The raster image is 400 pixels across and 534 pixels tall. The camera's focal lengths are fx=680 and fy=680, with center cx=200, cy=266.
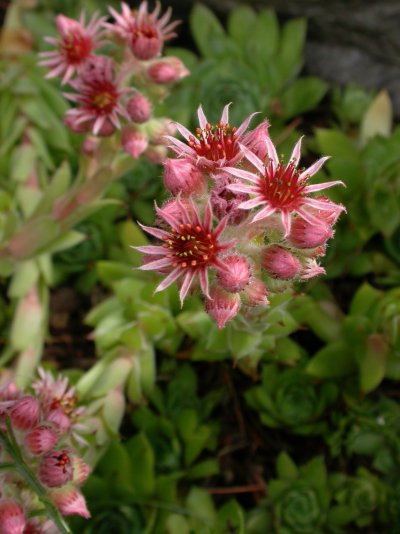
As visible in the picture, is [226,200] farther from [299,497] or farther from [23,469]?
[299,497]

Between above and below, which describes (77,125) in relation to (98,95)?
below

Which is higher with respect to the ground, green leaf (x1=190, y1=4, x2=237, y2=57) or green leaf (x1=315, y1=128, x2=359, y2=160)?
green leaf (x1=190, y1=4, x2=237, y2=57)

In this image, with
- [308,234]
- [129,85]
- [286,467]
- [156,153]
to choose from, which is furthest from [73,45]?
[286,467]

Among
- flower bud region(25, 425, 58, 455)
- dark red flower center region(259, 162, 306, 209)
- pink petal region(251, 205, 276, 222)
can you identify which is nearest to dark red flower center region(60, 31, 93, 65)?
dark red flower center region(259, 162, 306, 209)

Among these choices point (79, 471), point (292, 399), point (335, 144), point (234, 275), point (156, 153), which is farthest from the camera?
point (335, 144)

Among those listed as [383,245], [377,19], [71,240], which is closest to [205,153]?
[71,240]

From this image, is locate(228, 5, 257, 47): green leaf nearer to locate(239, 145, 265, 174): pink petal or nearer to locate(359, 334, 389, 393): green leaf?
locate(359, 334, 389, 393): green leaf

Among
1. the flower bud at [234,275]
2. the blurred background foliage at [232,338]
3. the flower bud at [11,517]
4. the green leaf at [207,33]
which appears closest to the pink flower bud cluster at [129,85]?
the blurred background foliage at [232,338]
